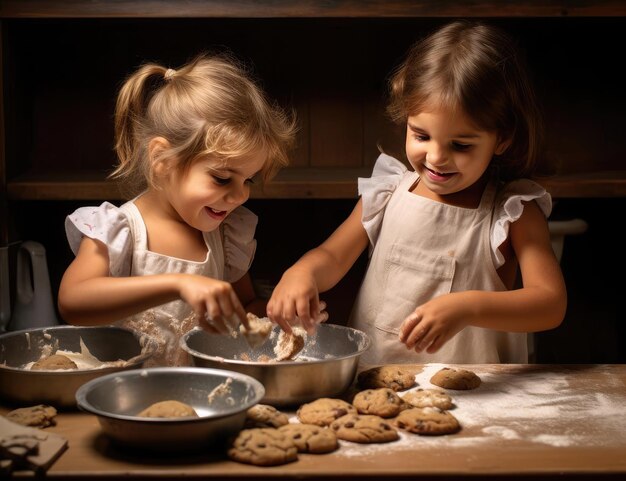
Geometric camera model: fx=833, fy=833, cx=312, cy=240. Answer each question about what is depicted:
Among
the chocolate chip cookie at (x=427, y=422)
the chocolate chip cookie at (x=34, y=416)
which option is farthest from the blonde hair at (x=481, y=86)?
the chocolate chip cookie at (x=34, y=416)

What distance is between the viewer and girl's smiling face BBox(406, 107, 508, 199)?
157cm

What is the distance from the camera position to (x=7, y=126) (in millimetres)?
2205

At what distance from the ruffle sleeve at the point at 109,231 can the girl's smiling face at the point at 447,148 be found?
1.90 ft

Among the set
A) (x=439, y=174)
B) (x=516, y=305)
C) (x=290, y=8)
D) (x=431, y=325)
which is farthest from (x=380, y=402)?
(x=290, y=8)

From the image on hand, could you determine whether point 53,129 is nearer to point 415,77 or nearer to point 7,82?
point 7,82

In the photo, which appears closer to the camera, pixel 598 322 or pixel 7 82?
pixel 7 82

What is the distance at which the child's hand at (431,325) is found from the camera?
1.33 meters

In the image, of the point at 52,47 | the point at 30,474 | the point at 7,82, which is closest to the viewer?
the point at 30,474

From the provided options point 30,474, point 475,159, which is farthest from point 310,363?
point 475,159

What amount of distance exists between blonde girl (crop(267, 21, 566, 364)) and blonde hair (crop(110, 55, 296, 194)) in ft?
0.85

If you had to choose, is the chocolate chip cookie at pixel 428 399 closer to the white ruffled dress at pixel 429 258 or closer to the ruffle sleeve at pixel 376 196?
the white ruffled dress at pixel 429 258

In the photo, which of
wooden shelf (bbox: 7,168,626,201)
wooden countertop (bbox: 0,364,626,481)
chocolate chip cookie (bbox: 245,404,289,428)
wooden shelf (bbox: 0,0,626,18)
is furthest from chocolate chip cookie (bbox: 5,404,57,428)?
wooden shelf (bbox: 0,0,626,18)

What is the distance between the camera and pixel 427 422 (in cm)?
114

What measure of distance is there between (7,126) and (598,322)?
6.15ft
